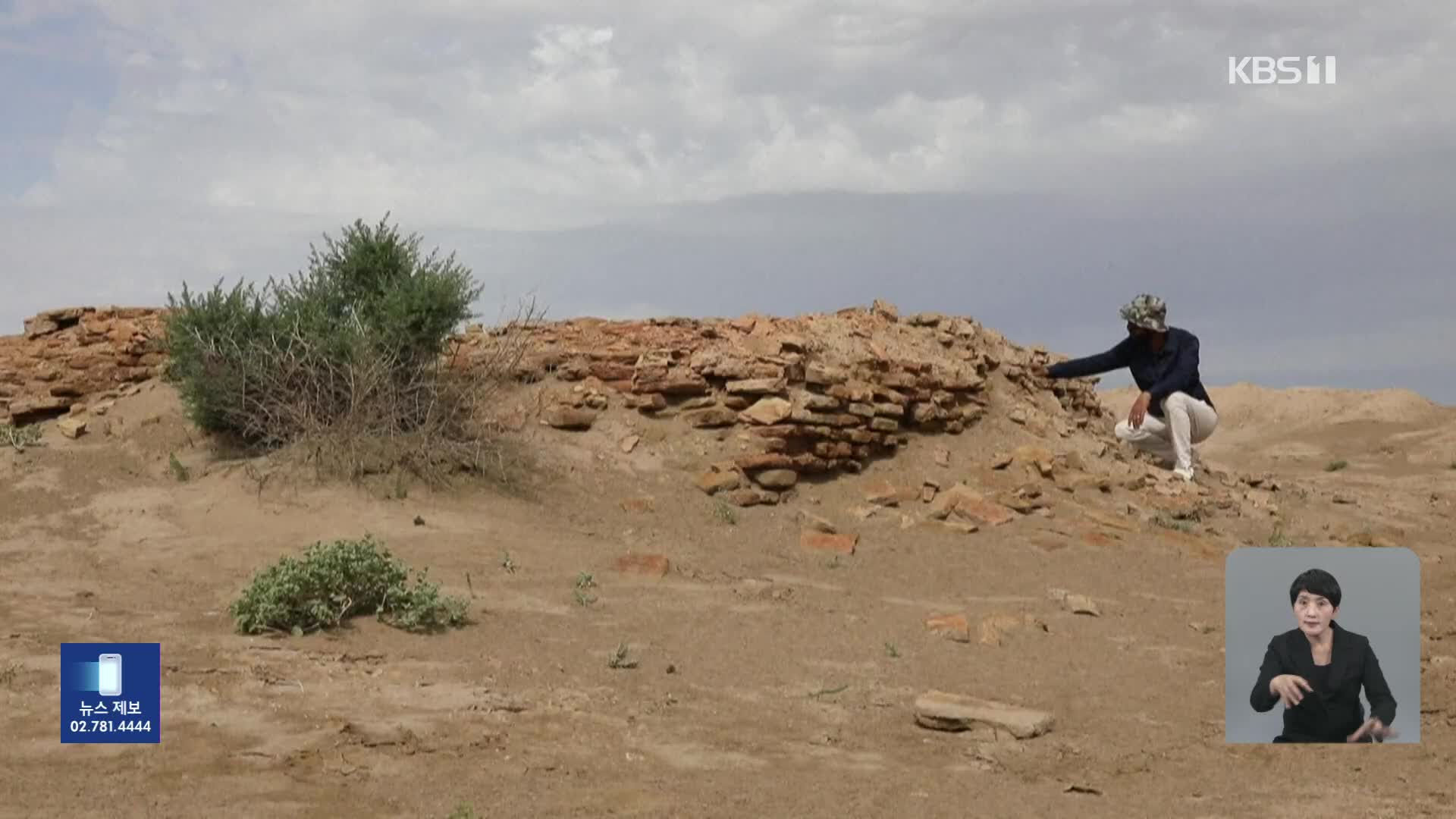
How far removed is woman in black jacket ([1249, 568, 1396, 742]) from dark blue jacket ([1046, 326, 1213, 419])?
20.8ft

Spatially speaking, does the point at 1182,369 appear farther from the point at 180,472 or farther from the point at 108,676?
the point at 108,676

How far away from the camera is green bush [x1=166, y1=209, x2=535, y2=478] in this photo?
10.9 m

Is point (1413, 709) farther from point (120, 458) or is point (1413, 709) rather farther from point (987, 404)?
point (120, 458)

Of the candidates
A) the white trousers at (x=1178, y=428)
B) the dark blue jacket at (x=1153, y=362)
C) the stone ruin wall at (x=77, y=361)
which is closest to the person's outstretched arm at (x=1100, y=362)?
the dark blue jacket at (x=1153, y=362)

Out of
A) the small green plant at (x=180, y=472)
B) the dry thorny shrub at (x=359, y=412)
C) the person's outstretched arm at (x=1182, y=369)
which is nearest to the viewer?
the dry thorny shrub at (x=359, y=412)

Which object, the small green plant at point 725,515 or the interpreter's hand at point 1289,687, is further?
the small green plant at point 725,515

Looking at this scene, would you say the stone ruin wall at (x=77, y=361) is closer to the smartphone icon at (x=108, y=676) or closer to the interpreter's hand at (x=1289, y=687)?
the smartphone icon at (x=108, y=676)

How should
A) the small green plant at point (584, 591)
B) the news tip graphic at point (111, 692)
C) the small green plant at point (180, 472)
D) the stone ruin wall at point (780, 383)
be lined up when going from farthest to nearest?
the stone ruin wall at point (780, 383), the small green plant at point (180, 472), the small green plant at point (584, 591), the news tip graphic at point (111, 692)

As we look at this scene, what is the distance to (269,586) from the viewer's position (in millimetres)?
7367

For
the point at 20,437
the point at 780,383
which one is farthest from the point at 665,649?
the point at 20,437

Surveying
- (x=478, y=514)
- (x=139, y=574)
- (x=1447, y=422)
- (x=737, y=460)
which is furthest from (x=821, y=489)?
(x=1447, y=422)

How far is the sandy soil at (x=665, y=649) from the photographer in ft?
17.3

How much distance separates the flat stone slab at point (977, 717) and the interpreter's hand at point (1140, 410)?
5381mm

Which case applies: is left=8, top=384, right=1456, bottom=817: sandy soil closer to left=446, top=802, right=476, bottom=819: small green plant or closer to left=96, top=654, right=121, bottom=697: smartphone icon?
left=446, top=802, right=476, bottom=819: small green plant
